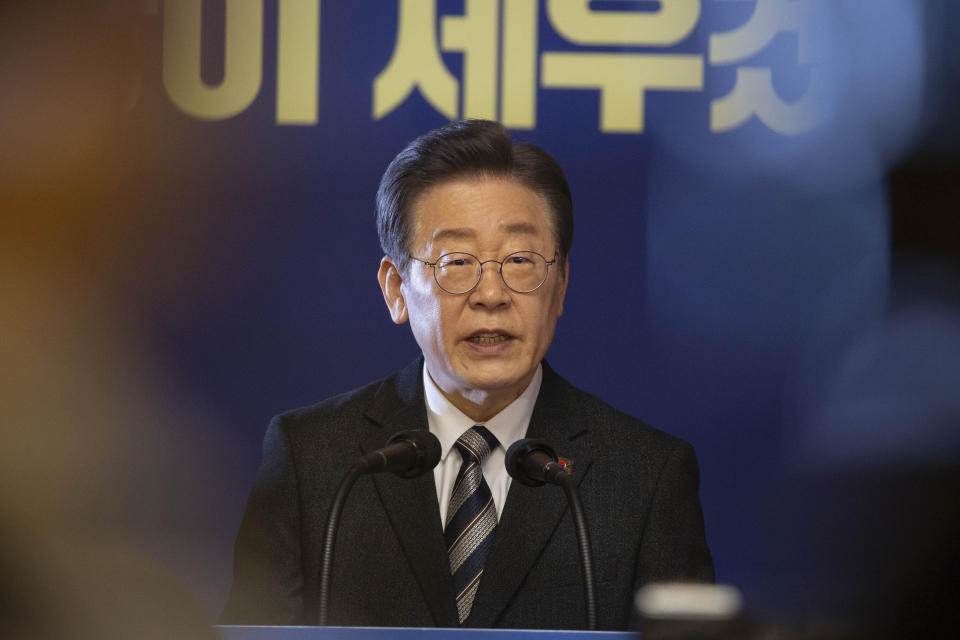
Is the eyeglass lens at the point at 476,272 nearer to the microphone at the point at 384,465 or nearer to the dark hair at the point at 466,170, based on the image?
the dark hair at the point at 466,170

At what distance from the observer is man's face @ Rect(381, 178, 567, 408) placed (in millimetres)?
1639

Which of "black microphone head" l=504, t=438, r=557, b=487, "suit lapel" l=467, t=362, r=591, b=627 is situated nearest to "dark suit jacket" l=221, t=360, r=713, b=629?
"suit lapel" l=467, t=362, r=591, b=627

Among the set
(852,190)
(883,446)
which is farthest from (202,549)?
(852,190)

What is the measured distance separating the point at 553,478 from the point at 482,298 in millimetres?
485

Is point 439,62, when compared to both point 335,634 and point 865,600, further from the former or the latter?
point 865,600

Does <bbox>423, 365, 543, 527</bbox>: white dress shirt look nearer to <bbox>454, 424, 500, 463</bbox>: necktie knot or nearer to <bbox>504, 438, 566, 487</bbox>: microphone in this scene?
<bbox>454, 424, 500, 463</bbox>: necktie knot

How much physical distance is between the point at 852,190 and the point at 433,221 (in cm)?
99

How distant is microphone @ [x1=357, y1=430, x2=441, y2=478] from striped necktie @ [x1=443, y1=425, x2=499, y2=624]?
0.39 m

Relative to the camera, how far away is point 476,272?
1648 mm

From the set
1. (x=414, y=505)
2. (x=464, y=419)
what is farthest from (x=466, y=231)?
(x=414, y=505)

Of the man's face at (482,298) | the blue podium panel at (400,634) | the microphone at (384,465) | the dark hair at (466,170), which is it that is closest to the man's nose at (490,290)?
the man's face at (482,298)

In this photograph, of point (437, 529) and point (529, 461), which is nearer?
point (529, 461)

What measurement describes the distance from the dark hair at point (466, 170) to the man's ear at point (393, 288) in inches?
1.2

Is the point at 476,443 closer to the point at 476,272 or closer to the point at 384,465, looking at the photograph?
the point at 476,272
